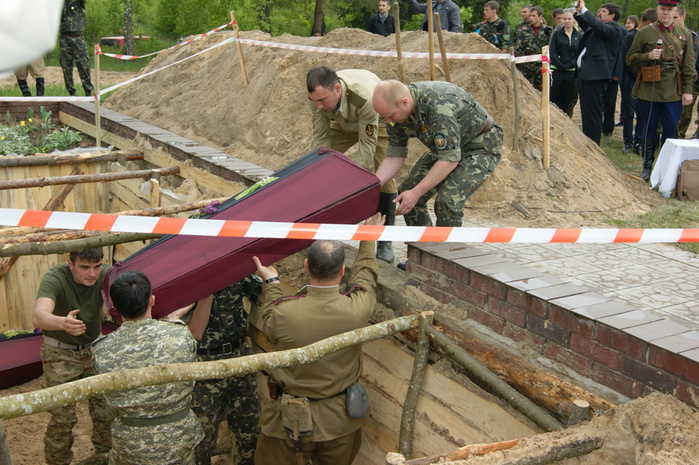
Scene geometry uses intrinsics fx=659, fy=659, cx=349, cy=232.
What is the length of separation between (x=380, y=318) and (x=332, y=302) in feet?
2.69

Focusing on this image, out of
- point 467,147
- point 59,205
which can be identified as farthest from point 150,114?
point 467,147

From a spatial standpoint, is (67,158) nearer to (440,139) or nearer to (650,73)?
(440,139)

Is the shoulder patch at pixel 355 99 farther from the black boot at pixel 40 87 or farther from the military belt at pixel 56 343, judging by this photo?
the black boot at pixel 40 87

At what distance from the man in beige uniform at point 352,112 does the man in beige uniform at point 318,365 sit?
1012 mm

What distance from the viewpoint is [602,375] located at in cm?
321

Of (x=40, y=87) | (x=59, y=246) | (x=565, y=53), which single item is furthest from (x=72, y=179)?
(x=40, y=87)

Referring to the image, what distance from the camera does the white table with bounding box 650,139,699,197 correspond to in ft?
25.6

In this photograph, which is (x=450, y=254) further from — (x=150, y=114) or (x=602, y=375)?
(x=150, y=114)

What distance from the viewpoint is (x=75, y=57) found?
12930mm

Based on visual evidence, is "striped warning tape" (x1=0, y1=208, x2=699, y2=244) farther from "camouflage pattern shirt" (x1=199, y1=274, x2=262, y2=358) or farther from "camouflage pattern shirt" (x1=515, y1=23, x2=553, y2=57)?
"camouflage pattern shirt" (x1=515, y1=23, x2=553, y2=57)

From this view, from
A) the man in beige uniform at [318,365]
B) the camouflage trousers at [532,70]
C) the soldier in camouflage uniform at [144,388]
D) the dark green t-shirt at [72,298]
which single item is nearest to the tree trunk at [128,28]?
the camouflage trousers at [532,70]

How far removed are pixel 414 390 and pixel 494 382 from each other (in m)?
0.62

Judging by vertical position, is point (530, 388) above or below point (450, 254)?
below

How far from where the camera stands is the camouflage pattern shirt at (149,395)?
3.40 metres
